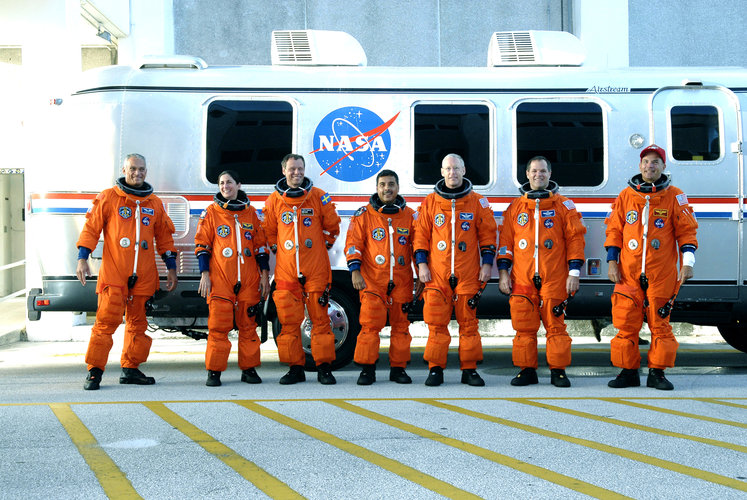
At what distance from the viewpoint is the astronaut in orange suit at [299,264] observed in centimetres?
777

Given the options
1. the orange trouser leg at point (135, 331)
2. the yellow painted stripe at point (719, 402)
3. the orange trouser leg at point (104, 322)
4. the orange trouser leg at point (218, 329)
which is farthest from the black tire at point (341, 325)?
the yellow painted stripe at point (719, 402)

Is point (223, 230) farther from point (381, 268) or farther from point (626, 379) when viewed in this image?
point (626, 379)

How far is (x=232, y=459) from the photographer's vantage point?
4969 millimetres

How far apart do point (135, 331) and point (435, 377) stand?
2626 mm

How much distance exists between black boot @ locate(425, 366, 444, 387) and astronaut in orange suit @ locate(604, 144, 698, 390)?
4.87ft

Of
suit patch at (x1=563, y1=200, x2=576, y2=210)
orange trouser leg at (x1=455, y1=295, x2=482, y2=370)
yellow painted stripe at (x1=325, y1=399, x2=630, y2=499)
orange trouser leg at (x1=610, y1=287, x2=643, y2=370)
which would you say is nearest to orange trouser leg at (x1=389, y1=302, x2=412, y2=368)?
orange trouser leg at (x1=455, y1=295, x2=482, y2=370)

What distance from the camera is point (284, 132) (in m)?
8.58

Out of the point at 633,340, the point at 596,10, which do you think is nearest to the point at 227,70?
the point at 633,340

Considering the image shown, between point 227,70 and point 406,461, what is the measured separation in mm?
5065

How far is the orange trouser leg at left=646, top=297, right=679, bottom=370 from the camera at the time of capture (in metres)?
7.36

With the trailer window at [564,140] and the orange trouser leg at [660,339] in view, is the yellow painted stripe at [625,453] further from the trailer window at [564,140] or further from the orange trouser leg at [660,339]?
the trailer window at [564,140]

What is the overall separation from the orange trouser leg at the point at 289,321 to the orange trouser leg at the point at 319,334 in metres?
0.11

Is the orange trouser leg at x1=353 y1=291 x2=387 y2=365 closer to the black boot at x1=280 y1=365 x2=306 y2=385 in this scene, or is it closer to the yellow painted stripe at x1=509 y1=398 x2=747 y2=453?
the black boot at x1=280 y1=365 x2=306 y2=385

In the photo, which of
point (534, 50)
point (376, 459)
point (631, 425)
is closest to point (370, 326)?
point (631, 425)
